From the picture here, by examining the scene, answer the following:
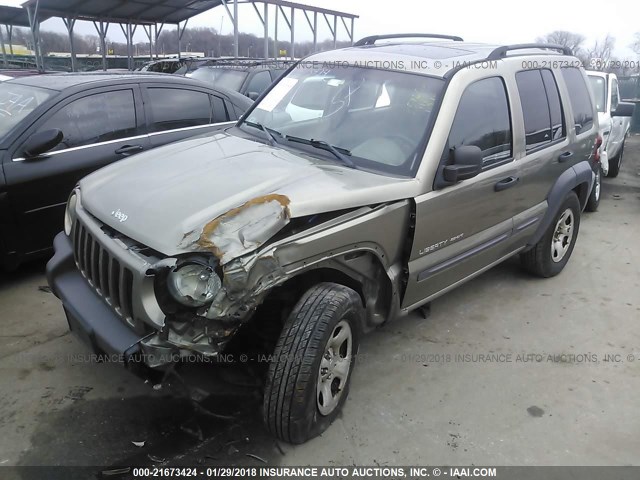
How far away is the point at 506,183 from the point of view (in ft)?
12.2

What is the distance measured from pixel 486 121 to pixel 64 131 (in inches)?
131

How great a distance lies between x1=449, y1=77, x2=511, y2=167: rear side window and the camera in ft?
11.0

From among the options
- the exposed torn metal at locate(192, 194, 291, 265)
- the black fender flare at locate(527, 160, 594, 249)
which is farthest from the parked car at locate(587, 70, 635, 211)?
the exposed torn metal at locate(192, 194, 291, 265)

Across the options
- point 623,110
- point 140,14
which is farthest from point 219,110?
point 140,14

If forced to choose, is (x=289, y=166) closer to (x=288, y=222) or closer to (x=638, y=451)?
(x=288, y=222)

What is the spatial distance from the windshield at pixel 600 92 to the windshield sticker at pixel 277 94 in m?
6.04

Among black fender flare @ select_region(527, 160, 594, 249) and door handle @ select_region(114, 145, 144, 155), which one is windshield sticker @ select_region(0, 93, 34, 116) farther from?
black fender flare @ select_region(527, 160, 594, 249)

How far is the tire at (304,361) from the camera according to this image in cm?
252

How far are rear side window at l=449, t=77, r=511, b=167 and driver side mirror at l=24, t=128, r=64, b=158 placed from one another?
9.93 ft

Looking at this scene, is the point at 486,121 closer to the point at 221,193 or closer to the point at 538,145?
the point at 538,145

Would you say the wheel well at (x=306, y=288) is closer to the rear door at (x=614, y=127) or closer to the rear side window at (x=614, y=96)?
the rear door at (x=614, y=127)

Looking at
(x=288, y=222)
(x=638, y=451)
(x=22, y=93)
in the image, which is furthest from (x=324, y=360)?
(x=22, y=93)

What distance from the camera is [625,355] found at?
379 centimetres

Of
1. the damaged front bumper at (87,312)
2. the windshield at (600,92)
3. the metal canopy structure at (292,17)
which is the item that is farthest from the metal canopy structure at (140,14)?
the damaged front bumper at (87,312)
